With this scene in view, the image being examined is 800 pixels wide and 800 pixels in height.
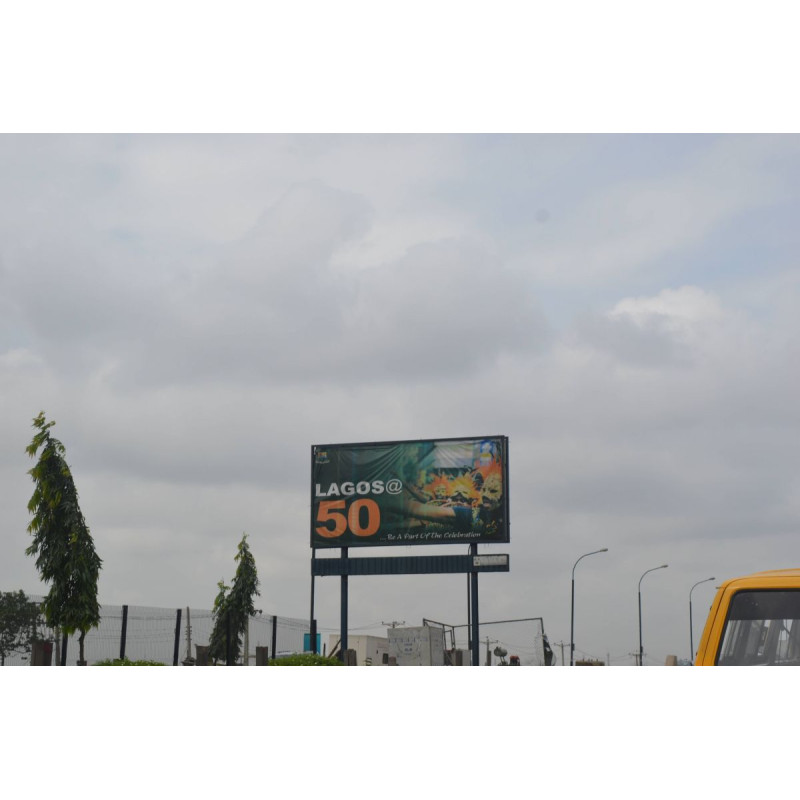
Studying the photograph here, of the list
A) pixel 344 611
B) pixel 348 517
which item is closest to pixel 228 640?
pixel 344 611

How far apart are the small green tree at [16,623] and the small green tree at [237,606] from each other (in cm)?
876

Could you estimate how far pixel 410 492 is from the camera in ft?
133

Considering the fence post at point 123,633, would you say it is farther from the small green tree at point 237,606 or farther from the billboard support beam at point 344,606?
the billboard support beam at point 344,606

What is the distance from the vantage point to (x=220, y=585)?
116 ft

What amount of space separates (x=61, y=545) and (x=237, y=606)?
10.2 metres

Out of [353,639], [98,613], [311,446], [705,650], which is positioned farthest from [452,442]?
[705,650]

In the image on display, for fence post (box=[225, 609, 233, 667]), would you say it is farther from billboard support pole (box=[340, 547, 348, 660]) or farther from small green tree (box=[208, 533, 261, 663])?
billboard support pole (box=[340, 547, 348, 660])

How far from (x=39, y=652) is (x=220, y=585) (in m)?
17.4

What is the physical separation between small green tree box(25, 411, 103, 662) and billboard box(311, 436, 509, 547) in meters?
16.0

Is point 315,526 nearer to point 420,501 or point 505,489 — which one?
point 420,501

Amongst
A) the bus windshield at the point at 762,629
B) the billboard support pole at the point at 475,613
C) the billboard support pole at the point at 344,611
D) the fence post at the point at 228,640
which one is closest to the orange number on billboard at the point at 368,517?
the billboard support pole at the point at 344,611

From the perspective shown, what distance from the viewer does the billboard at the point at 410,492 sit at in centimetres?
3959

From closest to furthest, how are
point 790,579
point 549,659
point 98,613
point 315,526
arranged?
point 790,579 → point 98,613 → point 549,659 → point 315,526

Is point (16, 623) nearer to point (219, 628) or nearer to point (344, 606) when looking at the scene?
point (219, 628)
